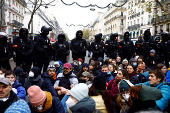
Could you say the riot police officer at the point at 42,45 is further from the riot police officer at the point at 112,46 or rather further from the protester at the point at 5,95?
the protester at the point at 5,95

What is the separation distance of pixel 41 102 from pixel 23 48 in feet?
16.2

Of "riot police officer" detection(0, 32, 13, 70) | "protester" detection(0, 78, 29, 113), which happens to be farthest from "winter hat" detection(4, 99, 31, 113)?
"riot police officer" detection(0, 32, 13, 70)

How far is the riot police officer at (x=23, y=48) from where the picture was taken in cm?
687

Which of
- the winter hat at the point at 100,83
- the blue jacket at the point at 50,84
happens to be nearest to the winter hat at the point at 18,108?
the winter hat at the point at 100,83

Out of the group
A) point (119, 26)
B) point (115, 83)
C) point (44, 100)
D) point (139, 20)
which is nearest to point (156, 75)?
point (115, 83)

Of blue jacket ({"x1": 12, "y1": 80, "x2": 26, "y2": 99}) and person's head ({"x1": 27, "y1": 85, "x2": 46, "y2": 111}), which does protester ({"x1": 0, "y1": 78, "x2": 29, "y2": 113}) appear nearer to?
person's head ({"x1": 27, "y1": 85, "x2": 46, "y2": 111})

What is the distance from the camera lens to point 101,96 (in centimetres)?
290

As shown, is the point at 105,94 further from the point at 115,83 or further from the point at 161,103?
the point at 115,83

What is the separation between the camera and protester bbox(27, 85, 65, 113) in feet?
8.04

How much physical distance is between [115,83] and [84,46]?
462cm

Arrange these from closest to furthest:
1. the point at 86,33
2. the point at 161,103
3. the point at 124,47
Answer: the point at 161,103 < the point at 124,47 < the point at 86,33

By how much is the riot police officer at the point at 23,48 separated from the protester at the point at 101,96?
4.70m

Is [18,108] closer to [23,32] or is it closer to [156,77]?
[156,77]

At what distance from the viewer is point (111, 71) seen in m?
6.11
